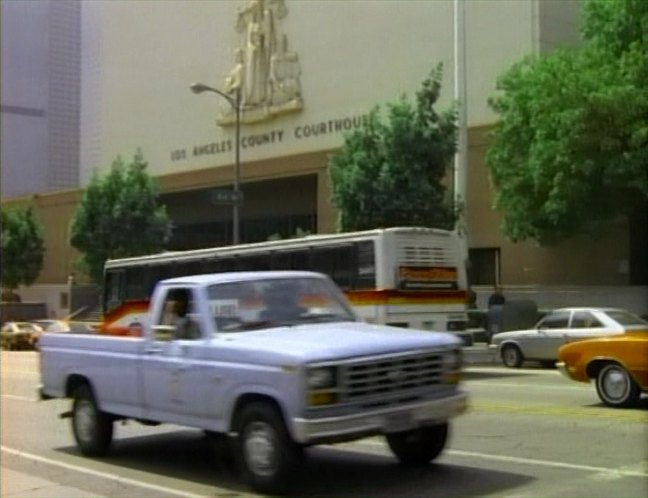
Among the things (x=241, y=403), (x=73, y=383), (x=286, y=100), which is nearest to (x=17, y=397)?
(x=73, y=383)

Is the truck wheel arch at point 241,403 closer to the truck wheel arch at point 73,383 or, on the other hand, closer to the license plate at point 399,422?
the license plate at point 399,422

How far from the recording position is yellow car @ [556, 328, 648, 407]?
1368 centimetres

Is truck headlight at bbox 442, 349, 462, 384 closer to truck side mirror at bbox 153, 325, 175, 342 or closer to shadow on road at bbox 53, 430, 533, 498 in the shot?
shadow on road at bbox 53, 430, 533, 498

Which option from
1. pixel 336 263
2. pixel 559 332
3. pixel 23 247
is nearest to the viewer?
pixel 336 263

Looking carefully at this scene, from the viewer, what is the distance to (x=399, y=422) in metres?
8.80

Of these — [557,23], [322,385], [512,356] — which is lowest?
[512,356]

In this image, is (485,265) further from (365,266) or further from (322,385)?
(322,385)

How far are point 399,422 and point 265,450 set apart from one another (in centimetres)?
112

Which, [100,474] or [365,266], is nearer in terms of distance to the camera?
[100,474]

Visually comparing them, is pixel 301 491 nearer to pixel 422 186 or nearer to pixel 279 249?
pixel 279 249

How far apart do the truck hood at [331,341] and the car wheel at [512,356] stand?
15121 millimetres

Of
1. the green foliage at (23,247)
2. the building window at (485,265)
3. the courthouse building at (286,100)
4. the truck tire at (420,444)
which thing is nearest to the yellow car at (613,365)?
the truck tire at (420,444)

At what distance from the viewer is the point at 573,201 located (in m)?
29.4

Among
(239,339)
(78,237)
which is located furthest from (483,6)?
(239,339)
